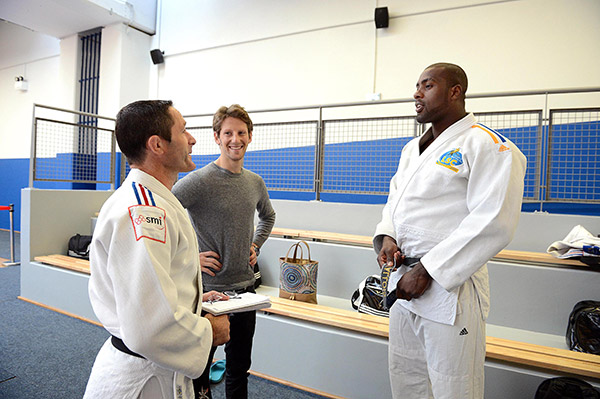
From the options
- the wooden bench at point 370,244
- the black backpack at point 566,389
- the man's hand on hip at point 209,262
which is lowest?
the black backpack at point 566,389

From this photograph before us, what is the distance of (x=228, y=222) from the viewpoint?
5.56ft

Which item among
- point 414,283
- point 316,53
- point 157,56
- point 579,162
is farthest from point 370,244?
point 157,56

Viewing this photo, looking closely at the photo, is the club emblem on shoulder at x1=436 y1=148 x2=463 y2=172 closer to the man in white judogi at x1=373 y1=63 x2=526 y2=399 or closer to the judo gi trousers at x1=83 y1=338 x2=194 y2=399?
the man in white judogi at x1=373 y1=63 x2=526 y2=399

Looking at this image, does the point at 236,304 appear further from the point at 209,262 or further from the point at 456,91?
the point at 456,91

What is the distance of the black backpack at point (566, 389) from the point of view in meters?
1.60

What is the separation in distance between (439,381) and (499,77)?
4.18 metres

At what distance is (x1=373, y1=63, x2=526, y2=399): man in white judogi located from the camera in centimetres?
124

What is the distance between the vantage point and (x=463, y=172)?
1306 mm

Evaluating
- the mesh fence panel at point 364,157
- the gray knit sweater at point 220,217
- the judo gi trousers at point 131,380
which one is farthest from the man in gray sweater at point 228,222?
the mesh fence panel at point 364,157

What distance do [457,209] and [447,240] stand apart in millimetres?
130

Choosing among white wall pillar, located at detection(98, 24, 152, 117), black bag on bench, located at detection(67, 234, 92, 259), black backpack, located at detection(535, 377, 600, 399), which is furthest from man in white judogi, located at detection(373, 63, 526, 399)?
white wall pillar, located at detection(98, 24, 152, 117)

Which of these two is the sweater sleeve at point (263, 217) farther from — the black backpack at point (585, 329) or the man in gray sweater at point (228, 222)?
the black backpack at point (585, 329)

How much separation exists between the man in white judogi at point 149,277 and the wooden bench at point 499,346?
134 cm

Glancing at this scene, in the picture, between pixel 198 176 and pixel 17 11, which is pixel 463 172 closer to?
pixel 198 176
